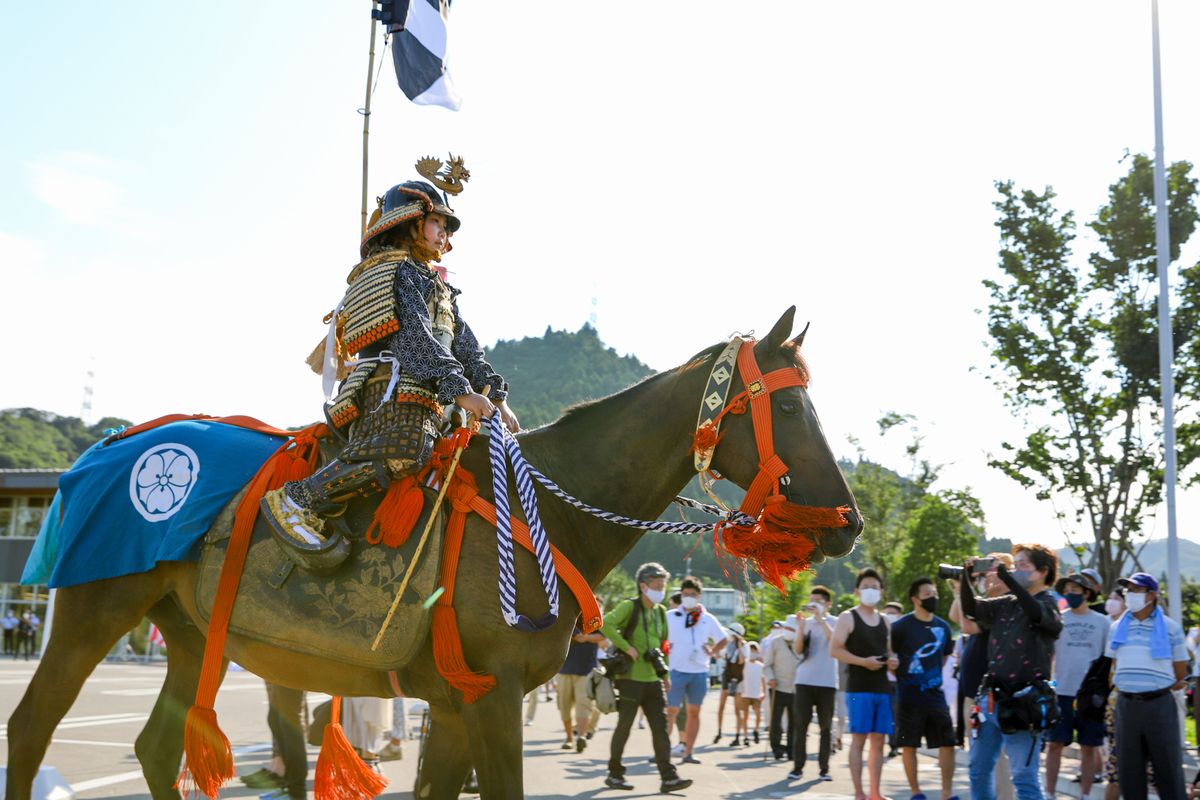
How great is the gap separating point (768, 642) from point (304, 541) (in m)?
13.9

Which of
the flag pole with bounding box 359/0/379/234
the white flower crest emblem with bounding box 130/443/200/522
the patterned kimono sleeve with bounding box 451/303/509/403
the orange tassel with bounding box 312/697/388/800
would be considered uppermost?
the flag pole with bounding box 359/0/379/234

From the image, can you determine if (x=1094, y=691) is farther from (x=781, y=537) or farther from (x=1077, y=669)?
(x=781, y=537)

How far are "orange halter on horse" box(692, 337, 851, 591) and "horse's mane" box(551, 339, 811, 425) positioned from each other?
52 mm

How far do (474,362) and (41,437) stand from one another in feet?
399

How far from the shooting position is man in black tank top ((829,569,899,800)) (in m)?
10.9

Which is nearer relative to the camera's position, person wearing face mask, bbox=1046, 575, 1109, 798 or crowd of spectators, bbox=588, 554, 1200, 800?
crowd of spectators, bbox=588, 554, 1200, 800

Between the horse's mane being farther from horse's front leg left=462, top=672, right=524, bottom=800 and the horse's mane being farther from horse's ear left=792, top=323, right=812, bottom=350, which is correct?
horse's front leg left=462, top=672, right=524, bottom=800

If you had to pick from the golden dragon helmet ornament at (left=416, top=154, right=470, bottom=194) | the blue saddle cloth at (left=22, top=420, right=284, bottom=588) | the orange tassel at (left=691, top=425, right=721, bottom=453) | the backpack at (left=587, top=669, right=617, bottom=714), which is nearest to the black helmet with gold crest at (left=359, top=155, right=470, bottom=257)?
the golden dragon helmet ornament at (left=416, top=154, right=470, bottom=194)

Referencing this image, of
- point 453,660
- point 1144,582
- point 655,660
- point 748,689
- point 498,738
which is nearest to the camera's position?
point 498,738

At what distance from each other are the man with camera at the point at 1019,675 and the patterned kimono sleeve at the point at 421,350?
5.04 meters

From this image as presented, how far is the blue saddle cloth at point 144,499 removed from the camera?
5.11m

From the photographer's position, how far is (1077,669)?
36.1 ft

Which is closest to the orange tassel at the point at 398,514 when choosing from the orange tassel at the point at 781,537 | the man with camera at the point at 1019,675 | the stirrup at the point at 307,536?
the stirrup at the point at 307,536

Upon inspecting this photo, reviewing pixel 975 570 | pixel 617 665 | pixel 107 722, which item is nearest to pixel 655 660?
pixel 617 665
